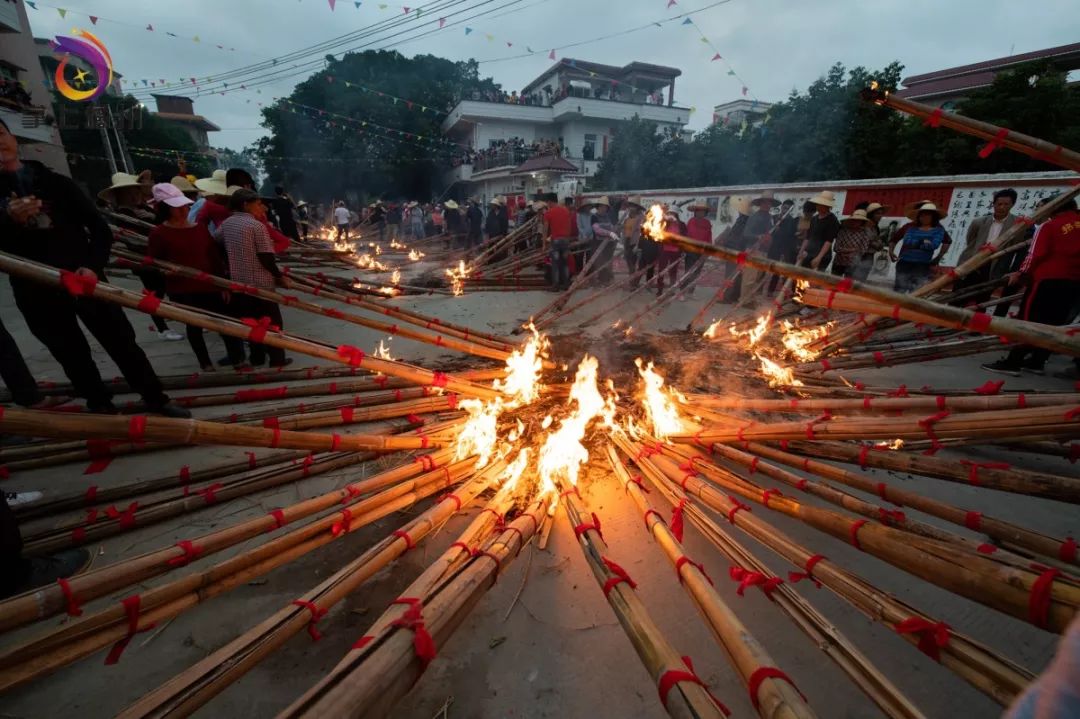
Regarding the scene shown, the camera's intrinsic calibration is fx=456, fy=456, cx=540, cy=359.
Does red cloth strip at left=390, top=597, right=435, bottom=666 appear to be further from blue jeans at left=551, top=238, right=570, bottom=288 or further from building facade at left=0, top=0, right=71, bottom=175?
building facade at left=0, top=0, right=71, bottom=175

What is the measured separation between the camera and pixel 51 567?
228 cm

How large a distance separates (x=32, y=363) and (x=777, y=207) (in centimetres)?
1437

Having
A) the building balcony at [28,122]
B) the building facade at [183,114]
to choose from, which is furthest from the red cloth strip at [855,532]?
the building facade at [183,114]

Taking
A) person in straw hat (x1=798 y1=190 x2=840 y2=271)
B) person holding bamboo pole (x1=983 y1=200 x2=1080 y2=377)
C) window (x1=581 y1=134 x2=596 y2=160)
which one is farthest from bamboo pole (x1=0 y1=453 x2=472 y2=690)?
window (x1=581 y1=134 x2=596 y2=160)

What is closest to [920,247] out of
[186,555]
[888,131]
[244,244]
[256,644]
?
[256,644]

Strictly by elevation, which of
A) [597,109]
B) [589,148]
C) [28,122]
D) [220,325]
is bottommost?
[220,325]

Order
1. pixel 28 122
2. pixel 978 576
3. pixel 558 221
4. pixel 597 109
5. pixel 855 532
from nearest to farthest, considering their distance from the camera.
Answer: pixel 978 576, pixel 855 532, pixel 558 221, pixel 28 122, pixel 597 109

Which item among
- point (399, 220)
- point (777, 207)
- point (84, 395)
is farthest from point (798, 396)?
point (399, 220)

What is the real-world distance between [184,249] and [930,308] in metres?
6.01

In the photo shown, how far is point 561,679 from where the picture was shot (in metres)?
1.87

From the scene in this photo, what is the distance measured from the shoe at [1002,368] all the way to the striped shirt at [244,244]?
8.24 m

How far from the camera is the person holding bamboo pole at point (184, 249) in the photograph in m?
4.43

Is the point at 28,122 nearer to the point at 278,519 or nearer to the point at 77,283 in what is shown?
the point at 77,283

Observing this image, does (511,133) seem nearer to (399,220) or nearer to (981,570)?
(399,220)
